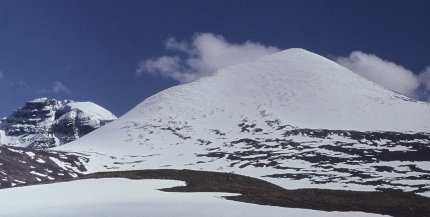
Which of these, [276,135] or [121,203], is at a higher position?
[276,135]

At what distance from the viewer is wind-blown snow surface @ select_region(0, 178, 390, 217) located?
25422 mm

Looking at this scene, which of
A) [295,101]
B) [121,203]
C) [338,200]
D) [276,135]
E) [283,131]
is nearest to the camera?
[121,203]

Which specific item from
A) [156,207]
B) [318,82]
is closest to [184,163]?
[156,207]

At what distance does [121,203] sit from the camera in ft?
92.0

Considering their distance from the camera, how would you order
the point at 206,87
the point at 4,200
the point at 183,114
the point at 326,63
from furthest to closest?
the point at 326,63 < the point at 206,87 < the point at 183,114 < the point at 4,200

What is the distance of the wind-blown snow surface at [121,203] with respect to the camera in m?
25.4

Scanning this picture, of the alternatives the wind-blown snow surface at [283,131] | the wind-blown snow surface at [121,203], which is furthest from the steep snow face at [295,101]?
the wind-blown snow surface at [121,203]

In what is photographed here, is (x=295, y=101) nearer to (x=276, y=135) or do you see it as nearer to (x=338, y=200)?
(x=276, y=135)

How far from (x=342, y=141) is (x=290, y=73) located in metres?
74.6

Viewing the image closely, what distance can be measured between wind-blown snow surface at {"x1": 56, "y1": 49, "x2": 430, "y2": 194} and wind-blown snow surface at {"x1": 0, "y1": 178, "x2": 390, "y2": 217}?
135ft

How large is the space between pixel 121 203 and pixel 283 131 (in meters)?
106

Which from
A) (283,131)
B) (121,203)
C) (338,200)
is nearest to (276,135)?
(283,131)

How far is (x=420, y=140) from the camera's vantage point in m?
112

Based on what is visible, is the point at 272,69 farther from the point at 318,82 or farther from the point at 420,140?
A: the point at 420,140
